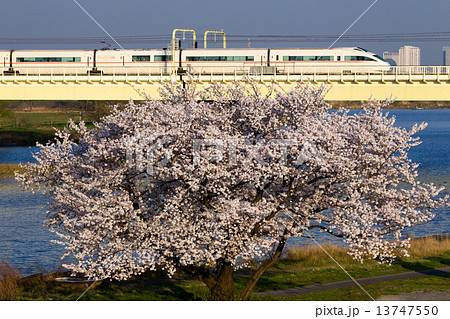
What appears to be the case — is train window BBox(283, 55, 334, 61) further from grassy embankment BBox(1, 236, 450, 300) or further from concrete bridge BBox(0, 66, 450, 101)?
grassy embankment BBox(1, 236, 450, 300)

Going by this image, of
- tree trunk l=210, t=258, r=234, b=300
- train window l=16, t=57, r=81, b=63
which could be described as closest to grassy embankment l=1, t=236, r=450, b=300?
tree trunk l=210, t=258, r=234, b=300

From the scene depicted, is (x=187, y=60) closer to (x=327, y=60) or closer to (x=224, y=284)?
(x=327, y=60)

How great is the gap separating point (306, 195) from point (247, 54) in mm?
48080

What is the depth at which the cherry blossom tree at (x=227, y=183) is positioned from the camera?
56.0 feet

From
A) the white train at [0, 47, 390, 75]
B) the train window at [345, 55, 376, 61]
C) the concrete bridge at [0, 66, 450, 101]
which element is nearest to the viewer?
the concrete bridge at [0, 66, 450, 101]

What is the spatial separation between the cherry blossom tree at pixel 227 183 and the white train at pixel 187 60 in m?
44.1

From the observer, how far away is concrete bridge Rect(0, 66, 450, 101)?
47.9 meters

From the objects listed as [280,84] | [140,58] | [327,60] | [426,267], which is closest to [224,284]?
[426,267]

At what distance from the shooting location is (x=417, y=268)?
25.0 m

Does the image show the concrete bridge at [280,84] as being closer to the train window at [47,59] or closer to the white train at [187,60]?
the white train at [187,60]

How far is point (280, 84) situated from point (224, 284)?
31605mm

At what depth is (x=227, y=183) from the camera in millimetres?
17281

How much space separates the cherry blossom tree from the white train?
44.1 metres

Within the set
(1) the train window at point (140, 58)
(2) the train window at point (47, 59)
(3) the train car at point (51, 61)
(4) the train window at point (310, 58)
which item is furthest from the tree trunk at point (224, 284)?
(2) the train window at point (47, 59)
